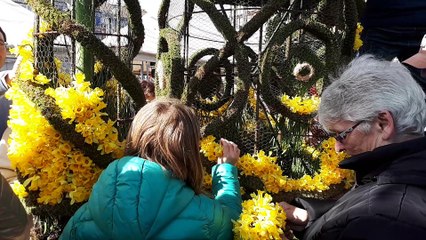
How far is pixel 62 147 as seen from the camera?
2.04m

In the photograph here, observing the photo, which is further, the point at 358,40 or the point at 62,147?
the point at 358,40

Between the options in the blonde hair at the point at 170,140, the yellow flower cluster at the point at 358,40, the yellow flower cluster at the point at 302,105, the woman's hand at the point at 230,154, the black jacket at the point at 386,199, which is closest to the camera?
the black jacket at the point at 386,199

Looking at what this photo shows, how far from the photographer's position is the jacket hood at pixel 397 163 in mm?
1181

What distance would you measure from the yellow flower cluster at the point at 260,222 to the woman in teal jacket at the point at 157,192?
50 mm

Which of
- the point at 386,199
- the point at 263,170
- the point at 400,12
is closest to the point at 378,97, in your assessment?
the point at 386,199

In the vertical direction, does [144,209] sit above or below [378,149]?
below

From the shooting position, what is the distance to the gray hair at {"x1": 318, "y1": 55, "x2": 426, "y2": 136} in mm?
1330

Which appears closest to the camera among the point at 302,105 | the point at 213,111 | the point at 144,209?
the point at 144,209

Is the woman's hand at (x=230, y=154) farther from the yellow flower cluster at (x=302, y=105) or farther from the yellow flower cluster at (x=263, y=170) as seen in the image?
the yellow flower cluster at (x=302, y=105)

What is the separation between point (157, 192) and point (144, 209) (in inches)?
2.8

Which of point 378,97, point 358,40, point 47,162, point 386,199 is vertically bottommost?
point 47,162

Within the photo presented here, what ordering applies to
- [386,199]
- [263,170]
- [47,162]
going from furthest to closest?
[263,170], [47,162], [386,199]

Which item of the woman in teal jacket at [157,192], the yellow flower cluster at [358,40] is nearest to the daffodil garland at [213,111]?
the yellow flower cluster at [358,40]

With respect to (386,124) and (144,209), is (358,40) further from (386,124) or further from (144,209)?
(144,209)
